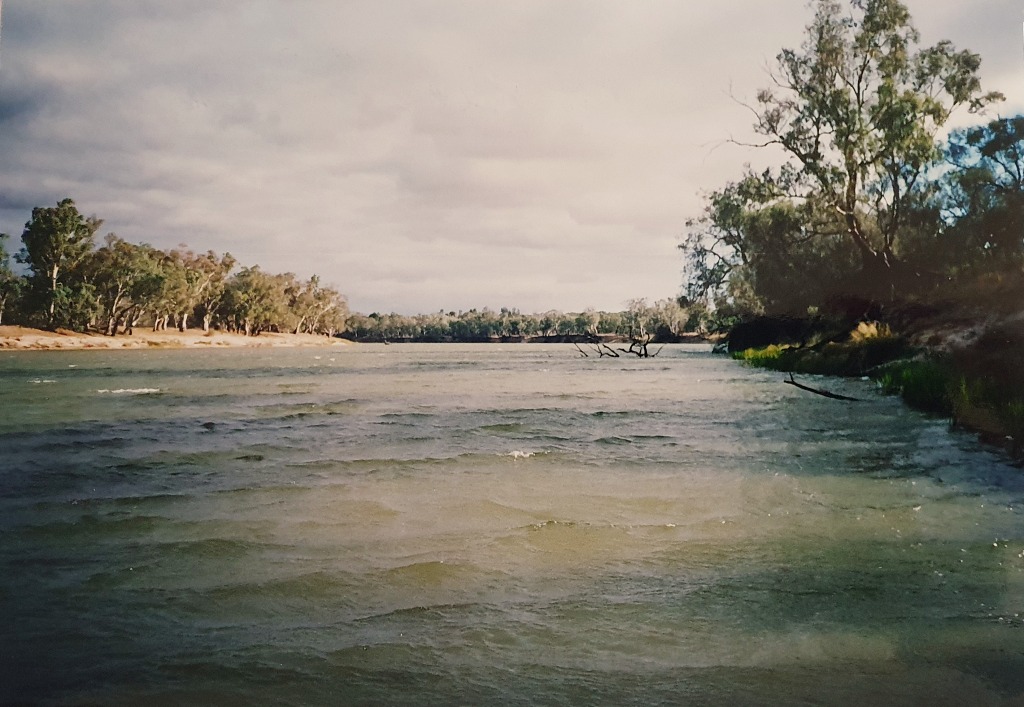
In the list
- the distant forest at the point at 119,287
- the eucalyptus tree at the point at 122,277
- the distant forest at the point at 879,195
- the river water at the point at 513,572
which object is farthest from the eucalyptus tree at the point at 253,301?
the river water at the point at 513,572

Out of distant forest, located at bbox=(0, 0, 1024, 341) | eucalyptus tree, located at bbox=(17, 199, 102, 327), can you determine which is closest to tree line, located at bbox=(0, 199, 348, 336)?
eucalyptus tree, located at bbox=(17, 199, 102, 327)

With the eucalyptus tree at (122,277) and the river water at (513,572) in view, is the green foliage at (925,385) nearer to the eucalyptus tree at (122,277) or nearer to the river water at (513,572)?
the river water at (513,572)

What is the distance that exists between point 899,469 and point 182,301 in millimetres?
126799

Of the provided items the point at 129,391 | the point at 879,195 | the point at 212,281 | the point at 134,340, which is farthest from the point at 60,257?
the point at 879,195

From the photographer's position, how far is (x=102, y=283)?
9850cm

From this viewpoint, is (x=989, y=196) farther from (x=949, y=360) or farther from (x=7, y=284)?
(x=7, y=284)

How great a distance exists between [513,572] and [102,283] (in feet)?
362

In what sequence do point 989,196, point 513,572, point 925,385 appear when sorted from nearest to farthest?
point 513,572 < point 925,385 < point 989,196

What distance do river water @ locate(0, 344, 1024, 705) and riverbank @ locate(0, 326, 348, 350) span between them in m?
92.3

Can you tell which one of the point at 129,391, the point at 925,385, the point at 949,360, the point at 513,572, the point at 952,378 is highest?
the point at 949,360

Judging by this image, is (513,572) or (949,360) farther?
(949,360)

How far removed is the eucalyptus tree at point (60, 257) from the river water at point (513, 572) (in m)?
83.9

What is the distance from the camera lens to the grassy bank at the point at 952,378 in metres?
14.1

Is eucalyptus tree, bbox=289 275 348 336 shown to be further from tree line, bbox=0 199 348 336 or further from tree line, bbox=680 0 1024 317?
tree line, bbox=680 0 1024 317
